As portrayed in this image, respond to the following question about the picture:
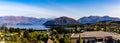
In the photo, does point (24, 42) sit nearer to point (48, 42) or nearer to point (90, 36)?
point (48, 42)

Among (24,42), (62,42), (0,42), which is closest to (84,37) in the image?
(62,42)

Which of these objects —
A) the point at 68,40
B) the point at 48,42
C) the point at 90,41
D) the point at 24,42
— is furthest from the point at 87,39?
the point at 24,42

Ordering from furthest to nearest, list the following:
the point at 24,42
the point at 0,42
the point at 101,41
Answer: the point at 101,41 < the point at 24,42 < the point at 0,42

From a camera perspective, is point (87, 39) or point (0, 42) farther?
point (87, 39)

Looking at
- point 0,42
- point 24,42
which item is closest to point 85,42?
point 24,42

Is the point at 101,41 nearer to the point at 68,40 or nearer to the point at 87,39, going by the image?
the point at 87,39

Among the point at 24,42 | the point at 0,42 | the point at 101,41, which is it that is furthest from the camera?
the point at 101,41

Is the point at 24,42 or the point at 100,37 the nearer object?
the point at 24,42

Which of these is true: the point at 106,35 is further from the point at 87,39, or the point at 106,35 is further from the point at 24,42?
the point at 24,42
